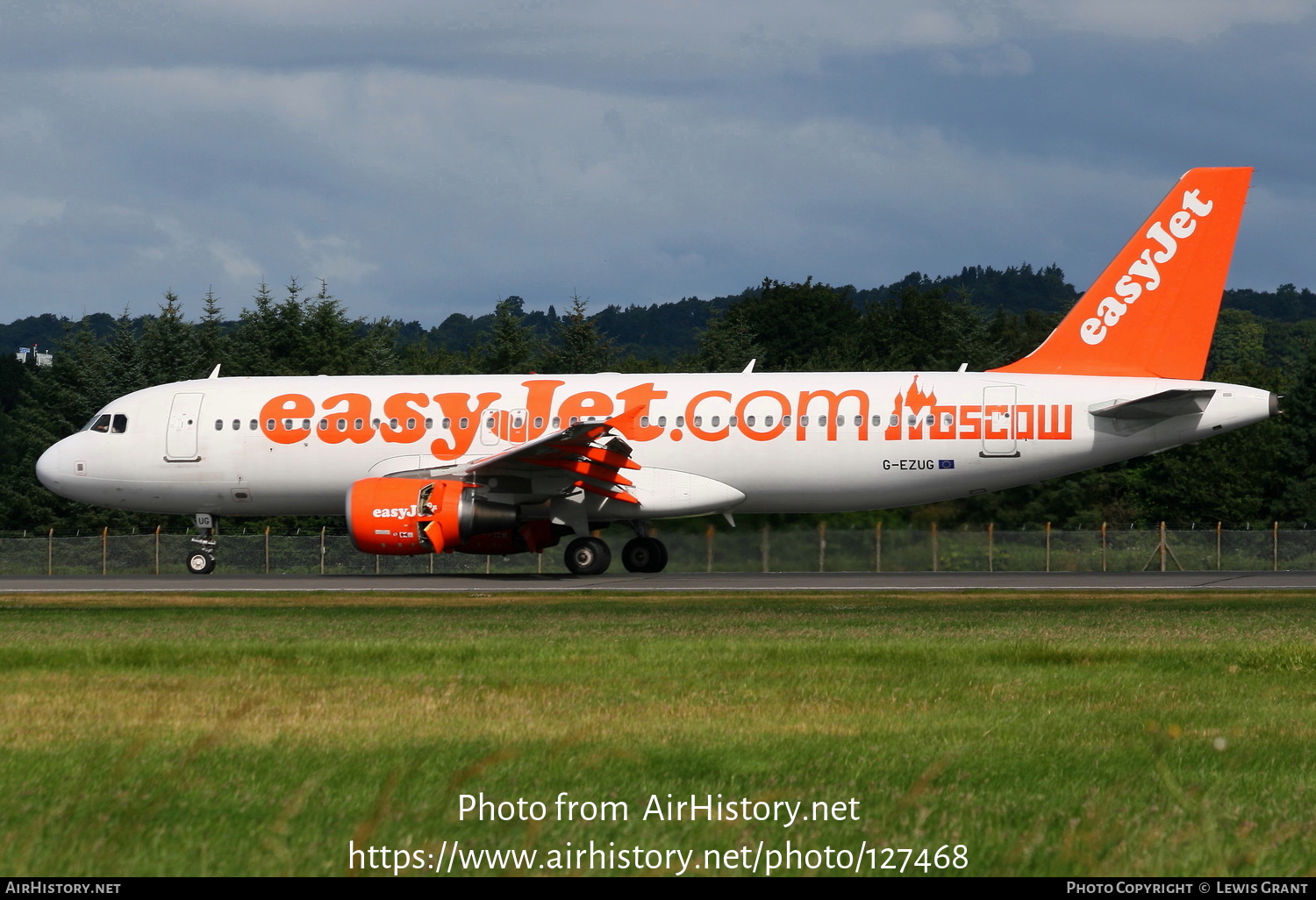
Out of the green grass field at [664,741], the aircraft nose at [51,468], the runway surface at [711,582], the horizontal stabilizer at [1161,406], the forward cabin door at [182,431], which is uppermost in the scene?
the horizontal stabilizer at [1161,406]

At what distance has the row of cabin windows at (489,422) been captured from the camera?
93.5 feet

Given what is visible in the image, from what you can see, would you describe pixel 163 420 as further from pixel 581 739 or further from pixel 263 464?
pixel 581 739

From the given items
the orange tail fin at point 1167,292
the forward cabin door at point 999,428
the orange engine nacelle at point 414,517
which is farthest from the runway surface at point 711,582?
the orange tail fin at point 1167,292

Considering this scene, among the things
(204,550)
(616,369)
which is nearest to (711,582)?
(204,550)

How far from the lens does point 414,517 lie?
Answer: 2677cm

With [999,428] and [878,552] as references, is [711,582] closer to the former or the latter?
[999,428]

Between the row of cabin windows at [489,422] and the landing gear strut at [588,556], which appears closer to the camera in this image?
the row of cabin windows at [489,422]

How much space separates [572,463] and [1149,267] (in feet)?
39.8

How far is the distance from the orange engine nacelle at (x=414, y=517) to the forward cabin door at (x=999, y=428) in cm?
944

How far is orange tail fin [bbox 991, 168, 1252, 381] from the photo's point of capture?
95.2 feet

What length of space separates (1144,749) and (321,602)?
1587cm

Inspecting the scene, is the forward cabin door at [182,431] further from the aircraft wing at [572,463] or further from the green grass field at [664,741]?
the green grass field at [664,741]

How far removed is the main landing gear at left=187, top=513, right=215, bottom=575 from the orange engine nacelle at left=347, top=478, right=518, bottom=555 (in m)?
6.70

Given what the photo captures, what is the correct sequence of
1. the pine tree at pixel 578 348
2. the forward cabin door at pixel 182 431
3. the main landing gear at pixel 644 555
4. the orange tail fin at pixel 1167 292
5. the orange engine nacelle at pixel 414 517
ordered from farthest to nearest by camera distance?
the pine tree at pixel 578 348 → the forward cabin door at pixel 182 431 → the main landing gear at pixel 644 555 → the orange tail fin at pixel 1167 292 → the orange engine nacelle at pixel 414 517
